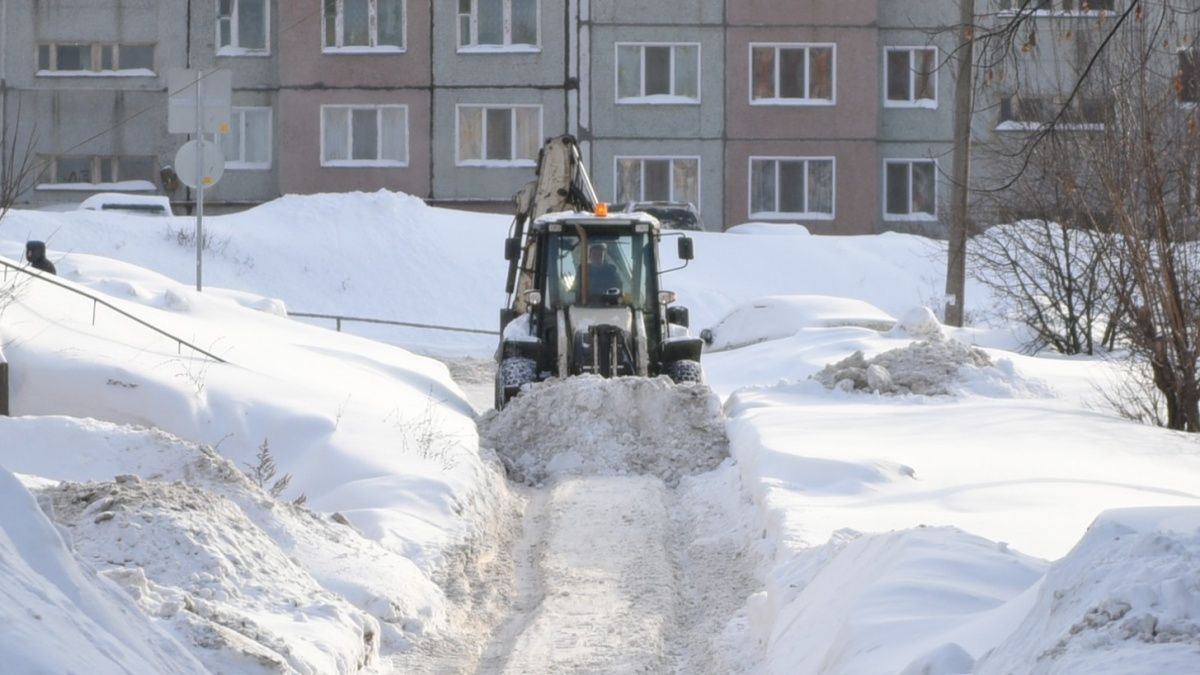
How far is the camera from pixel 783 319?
27578mm

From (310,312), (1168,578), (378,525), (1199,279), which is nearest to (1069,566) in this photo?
(1168,578)

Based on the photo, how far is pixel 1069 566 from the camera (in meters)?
5.80

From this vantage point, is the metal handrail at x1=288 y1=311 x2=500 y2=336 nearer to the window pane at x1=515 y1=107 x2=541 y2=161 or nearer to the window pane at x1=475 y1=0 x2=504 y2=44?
the window pane at x1=515 y1=107 x2=541 y2=161

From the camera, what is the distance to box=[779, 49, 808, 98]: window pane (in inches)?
1711

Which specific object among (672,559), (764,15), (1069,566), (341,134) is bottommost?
(672,559)

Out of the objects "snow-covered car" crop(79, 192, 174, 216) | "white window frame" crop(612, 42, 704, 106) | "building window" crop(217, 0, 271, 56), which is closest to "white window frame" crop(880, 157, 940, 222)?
"white window frame" crop(612, 42, 704, 106)

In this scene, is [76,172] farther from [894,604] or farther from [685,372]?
[894,604]

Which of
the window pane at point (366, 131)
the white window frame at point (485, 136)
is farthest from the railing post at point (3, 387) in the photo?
the window pane at point (366, 131)

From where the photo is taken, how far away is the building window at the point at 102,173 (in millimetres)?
44375

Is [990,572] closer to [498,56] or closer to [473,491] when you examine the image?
[473,491]

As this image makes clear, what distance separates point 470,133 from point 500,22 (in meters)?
2.87

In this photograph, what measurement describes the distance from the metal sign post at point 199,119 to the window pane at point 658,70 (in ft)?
79.4

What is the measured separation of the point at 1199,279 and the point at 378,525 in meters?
9.21

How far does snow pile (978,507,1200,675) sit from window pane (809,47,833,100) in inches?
1504
